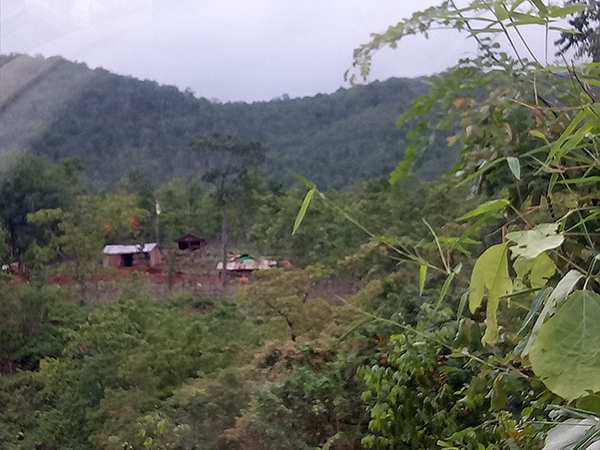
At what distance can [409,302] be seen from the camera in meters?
0.90

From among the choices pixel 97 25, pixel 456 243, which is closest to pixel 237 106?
pixel 97 25

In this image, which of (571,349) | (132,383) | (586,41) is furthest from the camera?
(132,383)

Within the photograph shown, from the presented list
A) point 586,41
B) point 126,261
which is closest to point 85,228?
point 126,261

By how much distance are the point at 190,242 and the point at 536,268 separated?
88cm

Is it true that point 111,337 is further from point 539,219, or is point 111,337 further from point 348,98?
point 539,219

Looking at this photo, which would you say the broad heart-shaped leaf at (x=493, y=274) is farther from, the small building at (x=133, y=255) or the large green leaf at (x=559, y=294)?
the small building at (x=133, y=255)

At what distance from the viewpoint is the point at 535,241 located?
21 centimetres

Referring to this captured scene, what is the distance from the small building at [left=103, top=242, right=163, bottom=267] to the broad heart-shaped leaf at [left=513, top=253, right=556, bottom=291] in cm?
88

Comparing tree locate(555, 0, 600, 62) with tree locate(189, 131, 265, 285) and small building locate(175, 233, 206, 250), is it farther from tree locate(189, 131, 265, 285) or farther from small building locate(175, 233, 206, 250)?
small building locate(175, 233, 206, 250)

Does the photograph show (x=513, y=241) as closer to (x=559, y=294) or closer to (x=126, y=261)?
(x=559, y=294)

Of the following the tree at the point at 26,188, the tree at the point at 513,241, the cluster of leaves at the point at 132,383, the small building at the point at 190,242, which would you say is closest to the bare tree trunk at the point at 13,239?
the tree at the point at 26,188

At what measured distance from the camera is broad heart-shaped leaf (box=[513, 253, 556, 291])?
256mm

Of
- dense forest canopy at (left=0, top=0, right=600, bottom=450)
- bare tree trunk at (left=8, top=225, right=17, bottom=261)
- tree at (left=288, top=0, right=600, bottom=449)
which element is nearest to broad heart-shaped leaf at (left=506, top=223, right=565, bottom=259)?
tree at (left=288, top=0, right=600, bottom=449)

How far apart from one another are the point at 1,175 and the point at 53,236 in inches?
6.3
